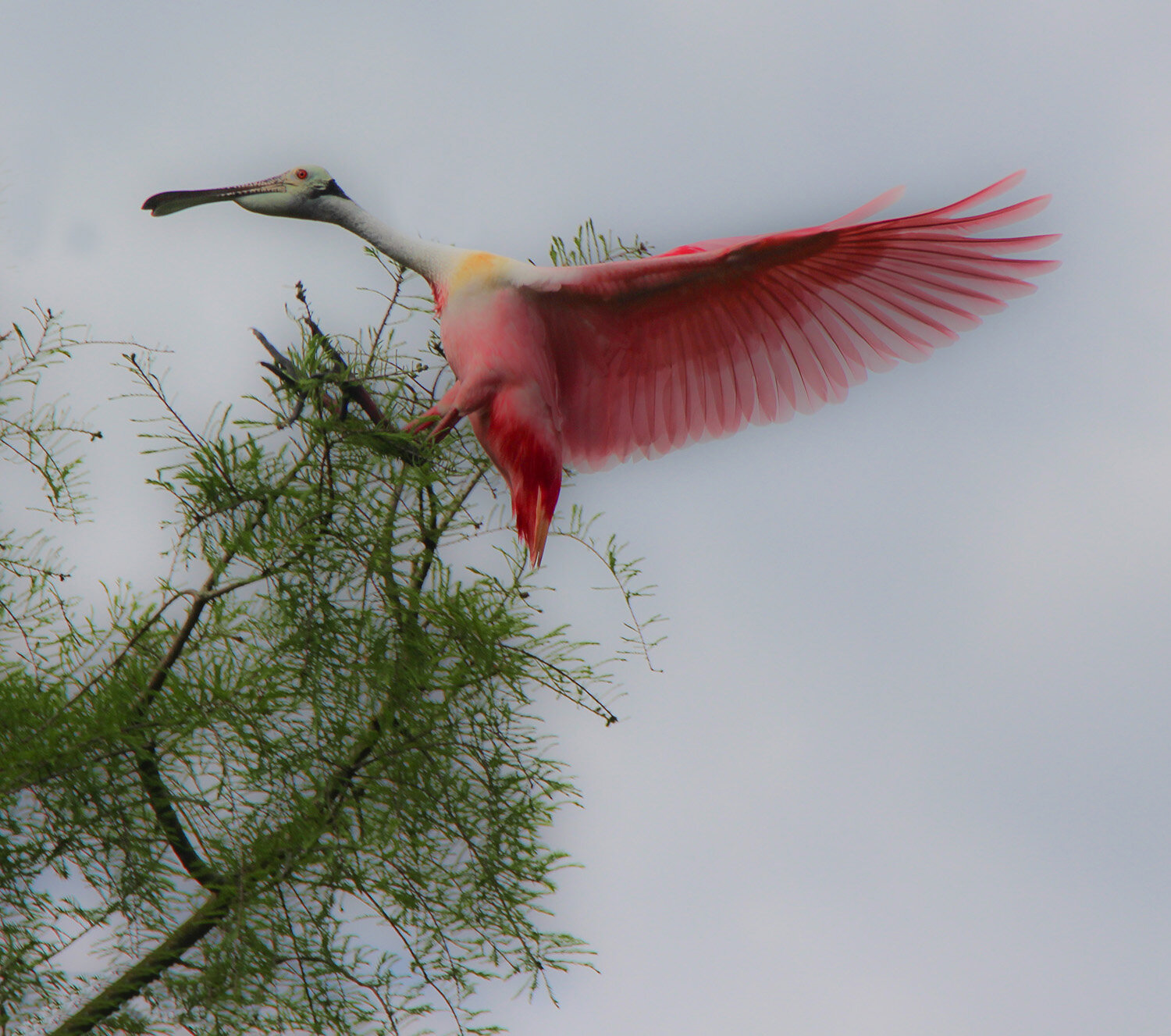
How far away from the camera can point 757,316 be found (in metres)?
1.22

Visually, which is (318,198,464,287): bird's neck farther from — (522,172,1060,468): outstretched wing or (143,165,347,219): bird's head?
(522,172,1060,468): outstretched wing

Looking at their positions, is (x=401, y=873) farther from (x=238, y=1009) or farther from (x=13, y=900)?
(x=13, y=900)

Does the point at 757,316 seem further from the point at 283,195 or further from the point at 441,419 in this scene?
the point at 283,195

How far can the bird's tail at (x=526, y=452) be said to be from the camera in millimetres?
1118

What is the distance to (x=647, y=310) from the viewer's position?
1.20 metres

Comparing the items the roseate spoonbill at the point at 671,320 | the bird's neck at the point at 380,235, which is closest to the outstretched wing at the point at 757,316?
the roseate spoonbill at the point at 671,320

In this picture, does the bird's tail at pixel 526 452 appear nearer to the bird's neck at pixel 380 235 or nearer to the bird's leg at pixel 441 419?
the bird's leg at pixel 441 419

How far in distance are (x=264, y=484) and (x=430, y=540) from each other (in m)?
0.21

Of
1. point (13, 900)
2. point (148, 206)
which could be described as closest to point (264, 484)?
point (148, 206)

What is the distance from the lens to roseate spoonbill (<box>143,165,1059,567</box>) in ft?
3.68

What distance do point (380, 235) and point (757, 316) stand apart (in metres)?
0.38

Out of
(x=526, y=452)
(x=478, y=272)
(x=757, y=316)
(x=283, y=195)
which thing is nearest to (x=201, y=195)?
(x=283, y=195)

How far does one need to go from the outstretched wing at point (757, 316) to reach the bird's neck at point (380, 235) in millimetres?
114

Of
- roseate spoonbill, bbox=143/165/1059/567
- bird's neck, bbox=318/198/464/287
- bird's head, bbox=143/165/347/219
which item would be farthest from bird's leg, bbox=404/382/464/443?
bird's head, bbox=143/165/347/219
